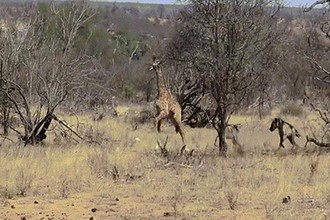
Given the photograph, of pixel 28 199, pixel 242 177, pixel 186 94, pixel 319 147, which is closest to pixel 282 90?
pixel 186 94

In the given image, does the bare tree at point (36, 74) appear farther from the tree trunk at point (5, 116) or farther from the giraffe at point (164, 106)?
the giraffe at point (164, 106)

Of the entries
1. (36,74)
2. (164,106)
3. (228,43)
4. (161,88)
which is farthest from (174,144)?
(36,74)

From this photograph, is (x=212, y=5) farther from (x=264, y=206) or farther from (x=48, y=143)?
(x=264, y=206)

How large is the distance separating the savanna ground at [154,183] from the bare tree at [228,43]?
1.53 metres

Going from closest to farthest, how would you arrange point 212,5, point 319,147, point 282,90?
point 212,5, point 319,147, point 282,90

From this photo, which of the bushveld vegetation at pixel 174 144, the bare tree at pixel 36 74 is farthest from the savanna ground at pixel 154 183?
the bare tree at pixel 36 74

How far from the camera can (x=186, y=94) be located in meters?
23.7

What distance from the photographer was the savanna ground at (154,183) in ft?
30.6

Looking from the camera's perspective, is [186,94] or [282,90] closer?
[186,94]

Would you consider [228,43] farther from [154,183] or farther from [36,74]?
[154,183]

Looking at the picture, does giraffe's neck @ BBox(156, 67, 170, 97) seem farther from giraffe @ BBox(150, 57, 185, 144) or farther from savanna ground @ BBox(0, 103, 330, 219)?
Answer: savanna ground @ BBox(0, 103, 330, 219)

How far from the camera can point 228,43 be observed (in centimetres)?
1520

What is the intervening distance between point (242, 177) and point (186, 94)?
477 inches

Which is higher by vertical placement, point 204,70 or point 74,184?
point 204,70
